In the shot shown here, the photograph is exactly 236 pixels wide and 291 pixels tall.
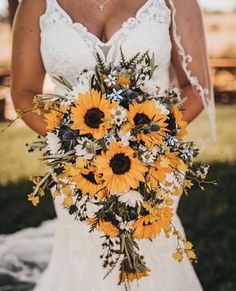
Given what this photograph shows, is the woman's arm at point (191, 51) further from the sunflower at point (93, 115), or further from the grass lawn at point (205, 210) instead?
the grass lawn at point (205, 210)

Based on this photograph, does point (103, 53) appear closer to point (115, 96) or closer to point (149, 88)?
point (149, 88)

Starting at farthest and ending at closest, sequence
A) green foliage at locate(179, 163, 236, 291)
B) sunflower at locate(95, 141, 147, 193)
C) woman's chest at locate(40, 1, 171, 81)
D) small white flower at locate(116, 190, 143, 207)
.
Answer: green foliage at locate(179, 163, 236, 291)
woman's chest at locate(40, 1, 171, 81)
small white flower at locate(116, 190, 143, 207)
sunflower at locate(95, 141, 147, 193)

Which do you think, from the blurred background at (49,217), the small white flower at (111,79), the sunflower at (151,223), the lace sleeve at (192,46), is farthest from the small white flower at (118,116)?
the blurred background at (49,217)

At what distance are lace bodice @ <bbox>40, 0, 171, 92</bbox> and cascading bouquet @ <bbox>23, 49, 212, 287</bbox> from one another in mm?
620

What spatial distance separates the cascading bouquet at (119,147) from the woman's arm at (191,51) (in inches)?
30.2

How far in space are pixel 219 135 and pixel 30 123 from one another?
635 centimetres

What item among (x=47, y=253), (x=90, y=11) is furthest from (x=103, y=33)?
(x=47, y=253)

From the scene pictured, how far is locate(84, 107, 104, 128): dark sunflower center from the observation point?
2.34 metres

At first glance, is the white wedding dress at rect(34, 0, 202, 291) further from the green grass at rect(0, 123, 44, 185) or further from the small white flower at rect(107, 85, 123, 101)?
the green grass at rect(0, 123, 44, 185)

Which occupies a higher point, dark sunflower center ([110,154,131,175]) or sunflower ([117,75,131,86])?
sunflower ([117,75,131,86])

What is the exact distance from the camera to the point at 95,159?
92.1 inches

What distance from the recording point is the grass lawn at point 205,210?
15.3ft

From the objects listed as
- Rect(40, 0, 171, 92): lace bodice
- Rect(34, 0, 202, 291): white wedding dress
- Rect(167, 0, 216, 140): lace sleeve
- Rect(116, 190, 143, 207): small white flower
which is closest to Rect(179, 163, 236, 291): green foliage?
Rect(34, 0, 202, 291): white wedding dress

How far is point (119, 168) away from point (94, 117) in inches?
8.5
